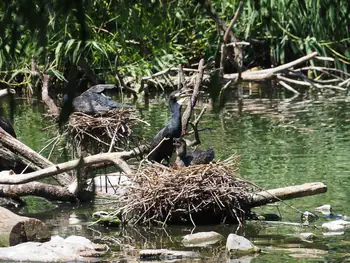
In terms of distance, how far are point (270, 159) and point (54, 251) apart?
18.9 feet

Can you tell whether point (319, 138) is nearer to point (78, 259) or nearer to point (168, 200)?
point (168, 200)

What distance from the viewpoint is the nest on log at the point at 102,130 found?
9.37m

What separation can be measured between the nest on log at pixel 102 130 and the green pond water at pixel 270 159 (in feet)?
2.37

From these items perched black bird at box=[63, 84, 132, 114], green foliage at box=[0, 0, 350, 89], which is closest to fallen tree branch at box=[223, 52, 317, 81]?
perched black bird at box=[63, 84, 132, 114]

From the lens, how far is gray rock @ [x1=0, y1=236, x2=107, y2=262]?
7113 millimetres

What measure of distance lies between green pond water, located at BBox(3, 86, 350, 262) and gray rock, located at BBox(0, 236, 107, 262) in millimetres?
208

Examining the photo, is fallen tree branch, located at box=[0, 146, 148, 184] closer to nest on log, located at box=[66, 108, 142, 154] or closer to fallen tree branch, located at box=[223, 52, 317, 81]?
nest on log, located at box=[66, 108, 142, 154]

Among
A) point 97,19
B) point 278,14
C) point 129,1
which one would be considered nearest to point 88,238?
point 129,1

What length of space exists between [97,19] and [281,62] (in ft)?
16.0

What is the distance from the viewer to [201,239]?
781 cm

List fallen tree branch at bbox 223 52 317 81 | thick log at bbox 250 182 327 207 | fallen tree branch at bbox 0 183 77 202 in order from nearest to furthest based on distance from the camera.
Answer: fallen tree branch at bbox 223 52 317 81, thick log at bbox 250 182 327 207, fallen tree branch at bbox 0 183 77 202

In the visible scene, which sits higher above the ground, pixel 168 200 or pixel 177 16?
pixel 177 16

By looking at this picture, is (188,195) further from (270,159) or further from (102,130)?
(270,159)

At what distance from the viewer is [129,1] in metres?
3.80
